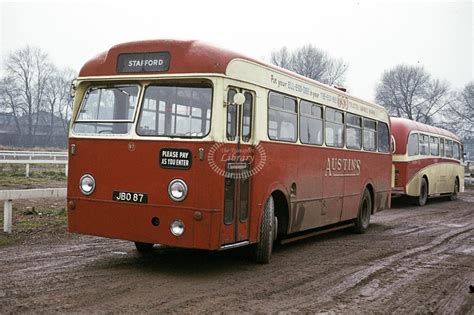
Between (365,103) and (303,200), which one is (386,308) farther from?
(365,103)

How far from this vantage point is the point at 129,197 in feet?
25.1

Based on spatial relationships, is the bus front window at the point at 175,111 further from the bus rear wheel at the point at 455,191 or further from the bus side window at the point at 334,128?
the bus rear wheel at the point at 455,191

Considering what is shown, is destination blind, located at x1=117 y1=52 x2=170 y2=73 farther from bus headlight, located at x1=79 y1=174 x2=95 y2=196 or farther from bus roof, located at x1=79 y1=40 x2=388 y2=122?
bus headlight, located at x1=79 y1=174 x2=95 y2=196

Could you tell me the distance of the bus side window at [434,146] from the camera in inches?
918

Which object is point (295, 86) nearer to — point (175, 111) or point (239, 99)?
point (239, 99)

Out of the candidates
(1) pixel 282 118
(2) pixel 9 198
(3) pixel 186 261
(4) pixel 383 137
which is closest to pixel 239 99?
(1) pixel 282 118

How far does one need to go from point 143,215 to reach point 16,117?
73.2 m

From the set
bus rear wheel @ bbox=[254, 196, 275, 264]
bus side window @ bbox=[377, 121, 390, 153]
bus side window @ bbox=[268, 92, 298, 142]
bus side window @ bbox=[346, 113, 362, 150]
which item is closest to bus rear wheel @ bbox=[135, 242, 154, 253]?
bus rear wheel @ bbox=[254, 196, 275, 264]

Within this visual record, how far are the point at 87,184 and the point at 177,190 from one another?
4.60 ft

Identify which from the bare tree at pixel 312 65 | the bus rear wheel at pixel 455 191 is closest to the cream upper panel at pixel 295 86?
the bus rear wheel at pixel 455 191

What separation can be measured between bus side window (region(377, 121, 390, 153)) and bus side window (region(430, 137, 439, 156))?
9162 millimetres

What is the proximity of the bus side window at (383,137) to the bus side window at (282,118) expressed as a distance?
5.25 meters

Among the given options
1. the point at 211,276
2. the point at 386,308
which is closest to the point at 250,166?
the point at 211,276

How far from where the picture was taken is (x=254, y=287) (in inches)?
283
